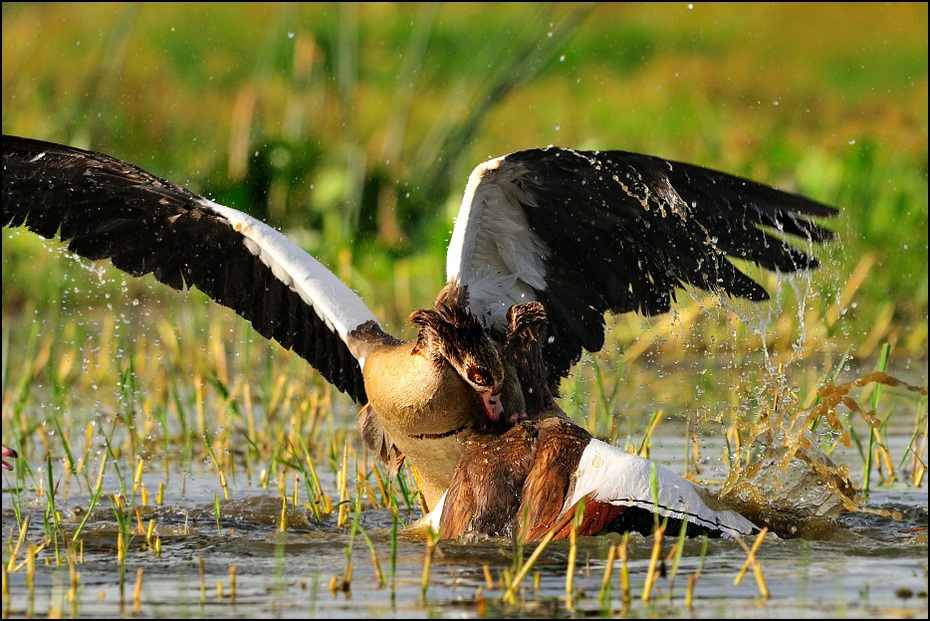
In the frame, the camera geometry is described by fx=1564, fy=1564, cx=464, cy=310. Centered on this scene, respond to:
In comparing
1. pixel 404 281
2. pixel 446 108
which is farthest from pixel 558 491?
pixel 446 108

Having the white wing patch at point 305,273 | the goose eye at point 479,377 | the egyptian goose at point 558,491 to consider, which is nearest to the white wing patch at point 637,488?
the egyptian goose at point 558,491

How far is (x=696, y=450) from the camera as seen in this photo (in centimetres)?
618

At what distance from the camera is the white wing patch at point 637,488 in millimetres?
4652

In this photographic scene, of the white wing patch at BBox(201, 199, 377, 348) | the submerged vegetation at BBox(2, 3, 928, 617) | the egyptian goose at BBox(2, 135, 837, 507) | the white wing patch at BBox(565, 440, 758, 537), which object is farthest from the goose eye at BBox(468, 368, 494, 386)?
the white wing patch at BBox(201, 199, 377, 348)

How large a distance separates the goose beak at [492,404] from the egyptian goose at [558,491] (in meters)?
0.07

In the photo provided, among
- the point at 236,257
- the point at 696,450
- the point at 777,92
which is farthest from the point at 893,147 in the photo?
the point at 236,257

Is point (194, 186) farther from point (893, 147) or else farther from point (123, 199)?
point (893, 147)

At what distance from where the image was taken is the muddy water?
3.88 m

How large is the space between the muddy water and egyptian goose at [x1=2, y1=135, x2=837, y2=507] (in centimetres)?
55

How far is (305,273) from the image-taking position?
19.1ft

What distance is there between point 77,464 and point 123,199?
122 cm

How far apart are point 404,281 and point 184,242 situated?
11.0ft

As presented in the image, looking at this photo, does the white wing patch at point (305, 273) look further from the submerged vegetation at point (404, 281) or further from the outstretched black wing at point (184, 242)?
the submerged vegetation at point (404, 281)

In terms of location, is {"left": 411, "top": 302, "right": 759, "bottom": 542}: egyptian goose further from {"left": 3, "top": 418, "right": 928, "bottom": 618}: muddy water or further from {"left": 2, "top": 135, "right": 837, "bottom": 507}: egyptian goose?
{"left": 2, "top": 135, "right": 837, "bottom": 507}: egyptian goose
